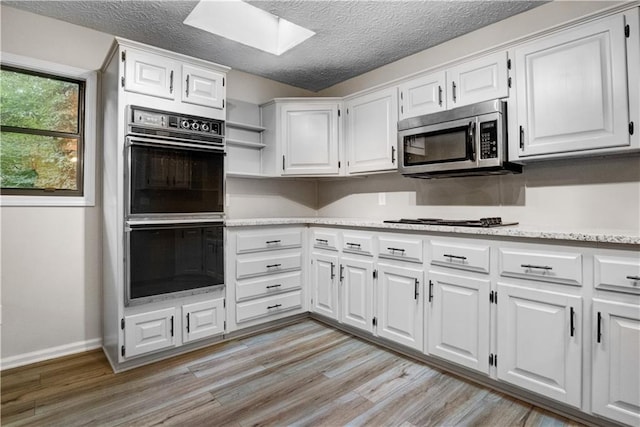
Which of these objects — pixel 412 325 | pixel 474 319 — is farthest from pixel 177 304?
Result: pixel 474 319

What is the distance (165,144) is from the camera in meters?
2.48

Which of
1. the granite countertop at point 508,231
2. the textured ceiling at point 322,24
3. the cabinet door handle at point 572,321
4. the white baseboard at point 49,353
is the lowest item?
the white baseboard at point 49,353

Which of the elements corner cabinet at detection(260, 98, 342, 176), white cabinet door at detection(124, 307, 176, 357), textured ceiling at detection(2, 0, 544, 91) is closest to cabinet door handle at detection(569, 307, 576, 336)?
textured ceiling at detection(2, 0, 544, 91)

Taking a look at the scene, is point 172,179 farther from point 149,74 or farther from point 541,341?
point 541,341

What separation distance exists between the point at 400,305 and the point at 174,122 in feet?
7.15

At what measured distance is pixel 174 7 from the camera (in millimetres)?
2492

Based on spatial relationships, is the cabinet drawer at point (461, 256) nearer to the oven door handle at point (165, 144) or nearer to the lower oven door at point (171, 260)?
the lower oven door at point (171, 260)

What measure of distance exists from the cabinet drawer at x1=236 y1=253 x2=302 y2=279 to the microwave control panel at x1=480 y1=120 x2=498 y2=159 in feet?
6.14

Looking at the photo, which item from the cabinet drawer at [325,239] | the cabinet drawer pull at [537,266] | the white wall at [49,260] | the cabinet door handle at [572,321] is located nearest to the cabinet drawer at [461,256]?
the cabinet drawer pull at [537,266]

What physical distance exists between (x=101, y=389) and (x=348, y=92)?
3515 mm

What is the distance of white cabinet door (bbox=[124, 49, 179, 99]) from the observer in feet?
7.84

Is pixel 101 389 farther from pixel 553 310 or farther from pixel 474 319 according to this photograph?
pixel 553 310

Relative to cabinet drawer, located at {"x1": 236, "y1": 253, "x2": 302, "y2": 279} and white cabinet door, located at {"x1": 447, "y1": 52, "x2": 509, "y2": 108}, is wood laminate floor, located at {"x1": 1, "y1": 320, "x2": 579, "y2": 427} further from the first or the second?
white cabinet door, located at {"x1": 447, "y1": 52, "x2": 509, "y2": 108}

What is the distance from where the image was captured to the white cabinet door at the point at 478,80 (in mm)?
2344
